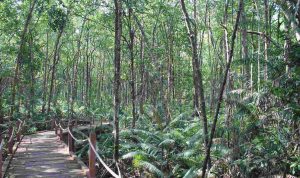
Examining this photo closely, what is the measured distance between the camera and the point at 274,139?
21.3 ft

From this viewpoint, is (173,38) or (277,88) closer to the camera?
(277,88)

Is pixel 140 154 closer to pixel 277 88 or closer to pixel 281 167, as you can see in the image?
pixel 281 167

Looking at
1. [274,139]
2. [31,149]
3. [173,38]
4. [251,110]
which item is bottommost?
[31,149]

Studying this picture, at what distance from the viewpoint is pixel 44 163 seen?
10094mm

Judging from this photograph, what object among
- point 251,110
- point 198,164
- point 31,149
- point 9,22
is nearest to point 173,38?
point 9,22

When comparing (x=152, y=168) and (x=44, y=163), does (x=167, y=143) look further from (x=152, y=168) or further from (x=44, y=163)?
(x=44, y=163)

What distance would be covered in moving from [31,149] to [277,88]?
9.57m

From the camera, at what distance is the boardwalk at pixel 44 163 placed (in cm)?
879

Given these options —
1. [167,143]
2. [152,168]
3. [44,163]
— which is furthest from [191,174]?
[44,163]

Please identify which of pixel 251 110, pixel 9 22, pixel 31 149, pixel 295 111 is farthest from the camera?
pixel 9 22

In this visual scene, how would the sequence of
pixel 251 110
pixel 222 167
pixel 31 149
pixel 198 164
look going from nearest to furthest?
pixel 251 110 → pixel 222 167 → pixel 198 164 → pixel 31 149

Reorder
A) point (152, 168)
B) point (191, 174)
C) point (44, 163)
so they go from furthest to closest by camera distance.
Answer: point (44, 163)
point (152, 168)
point (191, 174)

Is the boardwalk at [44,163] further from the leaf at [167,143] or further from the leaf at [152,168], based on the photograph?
the leaf at [167,143]

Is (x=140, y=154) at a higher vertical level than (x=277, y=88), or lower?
lower
